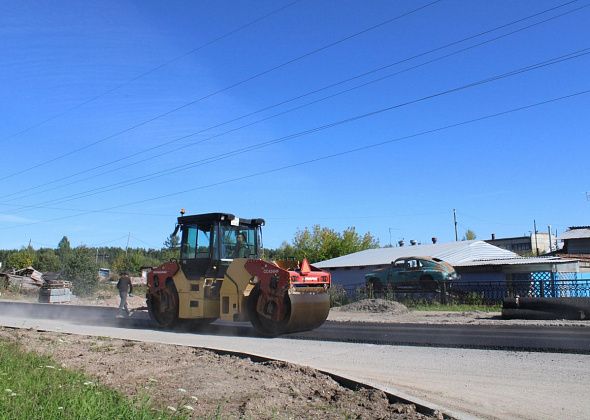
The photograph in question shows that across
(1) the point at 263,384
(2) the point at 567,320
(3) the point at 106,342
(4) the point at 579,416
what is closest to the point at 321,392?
(1) the point at 263,384

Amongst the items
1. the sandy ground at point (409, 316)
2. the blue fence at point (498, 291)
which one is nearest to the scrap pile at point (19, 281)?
the blue fence at point (498, 291)

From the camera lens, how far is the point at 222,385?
7.12 m

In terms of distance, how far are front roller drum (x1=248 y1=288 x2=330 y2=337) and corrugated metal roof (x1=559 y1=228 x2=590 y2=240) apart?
4285cm

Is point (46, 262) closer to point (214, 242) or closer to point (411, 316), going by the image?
point (411, 316)

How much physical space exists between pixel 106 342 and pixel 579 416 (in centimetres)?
887

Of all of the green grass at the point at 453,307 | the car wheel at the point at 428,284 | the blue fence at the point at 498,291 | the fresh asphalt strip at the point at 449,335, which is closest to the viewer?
the fresh asphalt strip at the point at 449,335

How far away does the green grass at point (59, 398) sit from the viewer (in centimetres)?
489

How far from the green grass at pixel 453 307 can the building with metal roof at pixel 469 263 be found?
19.6ft

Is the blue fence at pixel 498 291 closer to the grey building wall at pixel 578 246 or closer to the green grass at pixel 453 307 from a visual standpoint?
the green grass at pixel 453 307

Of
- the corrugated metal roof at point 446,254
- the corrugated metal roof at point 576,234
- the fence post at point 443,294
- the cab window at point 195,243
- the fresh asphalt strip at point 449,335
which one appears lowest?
the fresh asphalt strip at point 449,335

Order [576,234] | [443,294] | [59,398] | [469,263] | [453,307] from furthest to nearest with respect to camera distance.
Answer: [576,234] → [469,263] → [443,294] → [453,307] → [59,398]

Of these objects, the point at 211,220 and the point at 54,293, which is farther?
the point at 54,293

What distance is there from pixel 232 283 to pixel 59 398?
9.16 meters

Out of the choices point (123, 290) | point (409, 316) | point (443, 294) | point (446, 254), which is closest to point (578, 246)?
point (446, 254)
